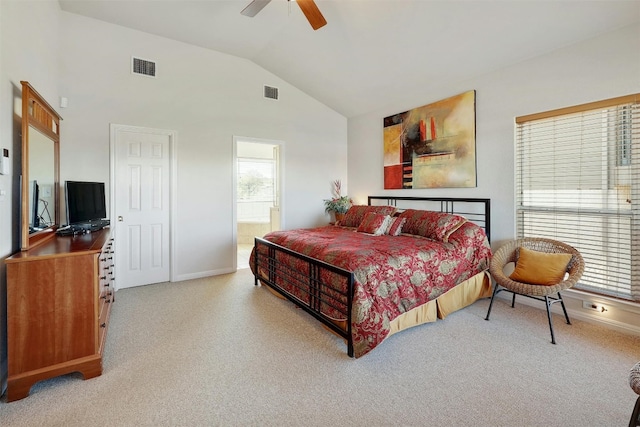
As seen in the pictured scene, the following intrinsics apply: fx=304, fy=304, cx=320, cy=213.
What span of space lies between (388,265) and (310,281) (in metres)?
0.79

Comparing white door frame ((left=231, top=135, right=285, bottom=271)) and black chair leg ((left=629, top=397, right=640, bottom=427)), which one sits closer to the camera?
black chair leg ((left=629, top=397, right=640, bottom=427))

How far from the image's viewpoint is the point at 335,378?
2127 millimetres

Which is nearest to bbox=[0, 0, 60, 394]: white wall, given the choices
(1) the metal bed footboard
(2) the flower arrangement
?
(1) the metal bed footboard

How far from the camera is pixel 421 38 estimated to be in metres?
3.48

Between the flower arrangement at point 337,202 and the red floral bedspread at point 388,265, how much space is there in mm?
1714

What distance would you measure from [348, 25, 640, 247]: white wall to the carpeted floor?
59.3 inches

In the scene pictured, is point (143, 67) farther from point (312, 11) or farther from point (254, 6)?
point (312, 11)

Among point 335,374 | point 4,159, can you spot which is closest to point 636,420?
point 335,374

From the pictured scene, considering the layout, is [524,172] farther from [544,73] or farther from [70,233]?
[70,233]

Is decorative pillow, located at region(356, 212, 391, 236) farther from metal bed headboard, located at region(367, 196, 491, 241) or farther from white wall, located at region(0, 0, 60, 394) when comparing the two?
white wall, located at region(0, 0, 60, 394)

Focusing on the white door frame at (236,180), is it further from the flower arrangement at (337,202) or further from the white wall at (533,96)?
the white wall at (533,96)

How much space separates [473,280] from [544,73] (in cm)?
233

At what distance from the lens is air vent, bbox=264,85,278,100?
5087mm

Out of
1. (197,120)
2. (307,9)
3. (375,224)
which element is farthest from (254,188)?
(307,9)
